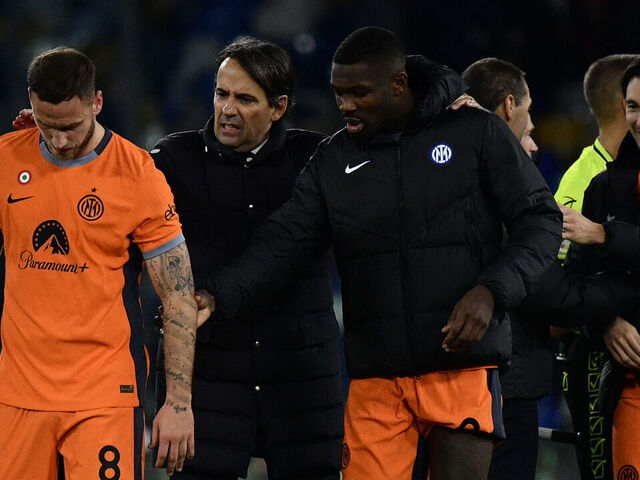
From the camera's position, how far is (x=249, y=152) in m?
4.04

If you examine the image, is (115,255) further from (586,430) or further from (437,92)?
(586,430)

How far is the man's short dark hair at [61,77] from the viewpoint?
3.29m

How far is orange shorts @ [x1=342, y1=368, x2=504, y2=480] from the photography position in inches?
132

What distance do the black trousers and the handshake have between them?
1.13 m

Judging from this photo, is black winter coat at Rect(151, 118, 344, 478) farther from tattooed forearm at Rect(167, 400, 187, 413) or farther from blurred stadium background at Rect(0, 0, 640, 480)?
blurred stadium background at Rect(0, 0, 640, 480)

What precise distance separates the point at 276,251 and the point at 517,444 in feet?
3.71

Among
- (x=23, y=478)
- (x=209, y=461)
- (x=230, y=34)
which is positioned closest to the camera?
(x=23, y=478)

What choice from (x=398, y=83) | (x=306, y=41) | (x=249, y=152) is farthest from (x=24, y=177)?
(x=306, y=41)

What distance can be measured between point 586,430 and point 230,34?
5.05 metres

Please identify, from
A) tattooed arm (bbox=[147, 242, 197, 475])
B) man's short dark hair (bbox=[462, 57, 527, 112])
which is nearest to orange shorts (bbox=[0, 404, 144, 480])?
tattooed arm (bbox=[147, 242, 197, 475])

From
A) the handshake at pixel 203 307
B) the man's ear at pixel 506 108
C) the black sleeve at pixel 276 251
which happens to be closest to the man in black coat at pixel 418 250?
the black sleeve at pixel 276 251

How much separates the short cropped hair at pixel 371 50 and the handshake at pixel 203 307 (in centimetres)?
→ 81

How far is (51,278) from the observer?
11.0 feet

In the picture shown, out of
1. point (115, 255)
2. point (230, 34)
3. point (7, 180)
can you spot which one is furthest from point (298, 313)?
point (230, 34)
